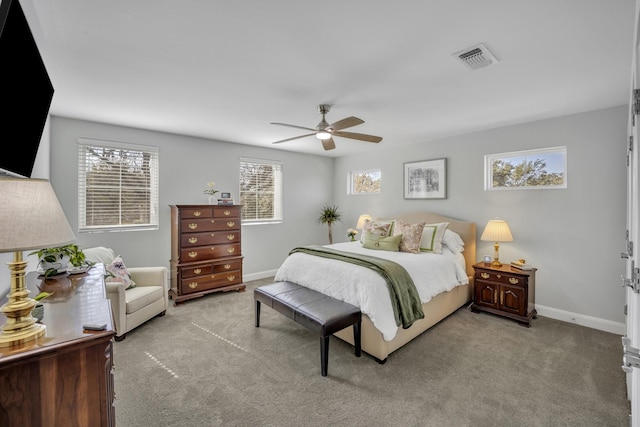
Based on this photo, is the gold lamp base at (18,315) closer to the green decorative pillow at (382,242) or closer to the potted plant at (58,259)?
the potted plant at (58,259)

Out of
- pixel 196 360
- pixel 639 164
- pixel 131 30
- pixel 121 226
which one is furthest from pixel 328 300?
pixel 121 226

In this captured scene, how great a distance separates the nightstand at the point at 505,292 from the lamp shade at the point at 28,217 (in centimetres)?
411

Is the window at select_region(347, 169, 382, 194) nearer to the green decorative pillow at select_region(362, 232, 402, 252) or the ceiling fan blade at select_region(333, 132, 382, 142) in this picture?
the green decorative pillow at select_region(362, 232, 402, 252)

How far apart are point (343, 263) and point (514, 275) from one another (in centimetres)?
212

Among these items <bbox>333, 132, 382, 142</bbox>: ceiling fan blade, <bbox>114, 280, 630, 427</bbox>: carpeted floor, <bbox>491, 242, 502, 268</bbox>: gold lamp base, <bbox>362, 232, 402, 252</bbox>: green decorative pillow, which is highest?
<bbox>333, 132, 382, 142</bbox>: ceiling fan blade

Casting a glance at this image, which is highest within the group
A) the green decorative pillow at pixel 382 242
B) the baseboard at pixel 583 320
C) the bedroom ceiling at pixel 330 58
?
the bedroom ceiling at pixel 330 58

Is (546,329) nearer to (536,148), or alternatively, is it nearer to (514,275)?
(514,275)

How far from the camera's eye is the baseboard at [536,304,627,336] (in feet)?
10.3

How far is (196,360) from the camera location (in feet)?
8.52

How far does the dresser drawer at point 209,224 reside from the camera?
4.15 m

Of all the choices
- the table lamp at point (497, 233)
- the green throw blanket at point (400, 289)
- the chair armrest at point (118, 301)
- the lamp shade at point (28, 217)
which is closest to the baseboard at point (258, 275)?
the chair armrest at point (118, 301)

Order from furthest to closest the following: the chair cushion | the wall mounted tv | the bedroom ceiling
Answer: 1. the chair cushion
2. the bedroom ceiling
3. the wall mounted tv

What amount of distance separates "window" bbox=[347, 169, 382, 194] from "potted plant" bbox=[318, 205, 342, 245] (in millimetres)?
543

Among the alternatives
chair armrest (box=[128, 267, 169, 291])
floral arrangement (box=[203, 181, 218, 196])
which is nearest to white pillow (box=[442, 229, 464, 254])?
floral arrangement (box=[203, 181, 218, 196])
